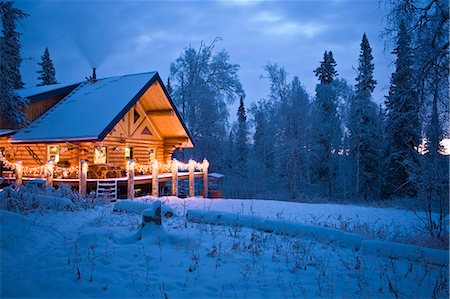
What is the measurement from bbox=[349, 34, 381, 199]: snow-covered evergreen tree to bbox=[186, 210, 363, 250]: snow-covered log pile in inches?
1004

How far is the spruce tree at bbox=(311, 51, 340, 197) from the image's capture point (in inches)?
1374

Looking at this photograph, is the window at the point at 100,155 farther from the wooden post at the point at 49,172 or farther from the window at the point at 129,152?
the wooden post at the point at 49,172

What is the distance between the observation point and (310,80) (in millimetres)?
39656

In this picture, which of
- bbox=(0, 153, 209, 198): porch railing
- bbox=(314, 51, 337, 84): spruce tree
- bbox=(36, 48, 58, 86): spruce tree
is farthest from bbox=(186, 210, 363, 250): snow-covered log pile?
bbox=(36, 48, 58, 86): spruce tree

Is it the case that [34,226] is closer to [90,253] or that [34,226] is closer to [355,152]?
[90,253]

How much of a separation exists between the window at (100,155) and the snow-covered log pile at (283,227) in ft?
42.3

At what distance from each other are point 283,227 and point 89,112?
50.5ft

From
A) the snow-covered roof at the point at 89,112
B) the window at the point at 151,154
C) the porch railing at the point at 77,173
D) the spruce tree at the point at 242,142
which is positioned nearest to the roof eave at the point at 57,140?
the snow-covered roof at the point at 89,112

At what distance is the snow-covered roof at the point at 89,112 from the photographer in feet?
55.7

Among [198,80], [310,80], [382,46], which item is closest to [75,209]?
[382,46]

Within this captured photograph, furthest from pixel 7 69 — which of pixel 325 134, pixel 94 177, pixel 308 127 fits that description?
pixel 325 134

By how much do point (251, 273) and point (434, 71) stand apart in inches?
269

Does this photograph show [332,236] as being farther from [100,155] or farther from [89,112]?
[100,155]

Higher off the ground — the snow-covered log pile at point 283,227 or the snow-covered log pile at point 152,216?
the snow-covered log pile at point 152,216
